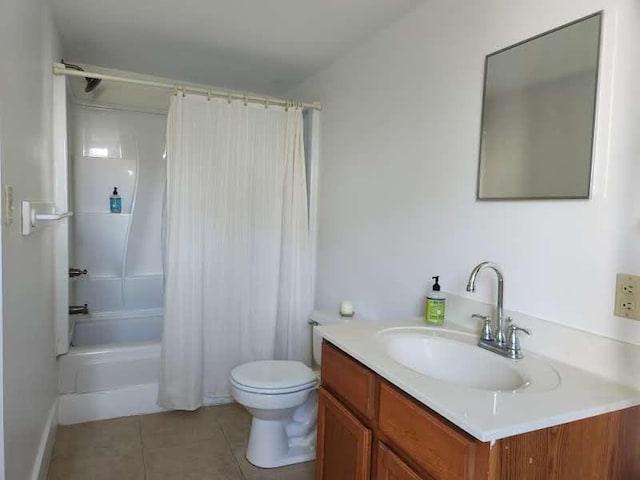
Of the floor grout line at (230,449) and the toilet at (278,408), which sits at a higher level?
the toilet at (278,408)

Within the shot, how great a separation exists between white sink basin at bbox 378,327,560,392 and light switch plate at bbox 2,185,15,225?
3.99 ft

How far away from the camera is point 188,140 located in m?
2.54

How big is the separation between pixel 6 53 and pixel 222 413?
2159mm

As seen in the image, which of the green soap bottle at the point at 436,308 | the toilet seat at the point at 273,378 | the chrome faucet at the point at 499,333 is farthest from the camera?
the toilet seat at the point at 273,378

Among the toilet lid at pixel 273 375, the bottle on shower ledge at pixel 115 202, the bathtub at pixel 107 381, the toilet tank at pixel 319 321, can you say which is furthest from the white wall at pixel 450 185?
the bottle on shower ledge at pixel 115 202

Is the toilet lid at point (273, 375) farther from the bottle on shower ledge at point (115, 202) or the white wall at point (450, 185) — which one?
the bottle on shower ledge at point (115, 202)

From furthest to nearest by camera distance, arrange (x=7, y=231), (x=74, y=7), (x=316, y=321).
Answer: (x=316, y=321)
(x=74, y=7)
(x=7, y=231)

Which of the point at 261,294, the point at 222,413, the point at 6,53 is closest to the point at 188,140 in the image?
the point at 261,294

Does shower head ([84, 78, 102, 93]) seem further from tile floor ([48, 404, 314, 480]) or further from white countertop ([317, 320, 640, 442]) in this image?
white countertop ([317, 320, 640, 442])

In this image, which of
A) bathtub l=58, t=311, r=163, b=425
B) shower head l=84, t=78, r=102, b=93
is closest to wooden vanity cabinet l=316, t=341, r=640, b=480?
bathtub l=58, t=311, r=163, b=425

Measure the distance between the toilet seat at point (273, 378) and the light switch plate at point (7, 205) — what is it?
3.92 ft

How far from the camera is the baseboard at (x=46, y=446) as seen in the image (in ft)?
5.98

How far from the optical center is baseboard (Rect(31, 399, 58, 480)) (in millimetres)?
1824

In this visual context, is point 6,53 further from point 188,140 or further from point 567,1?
point 567,1
